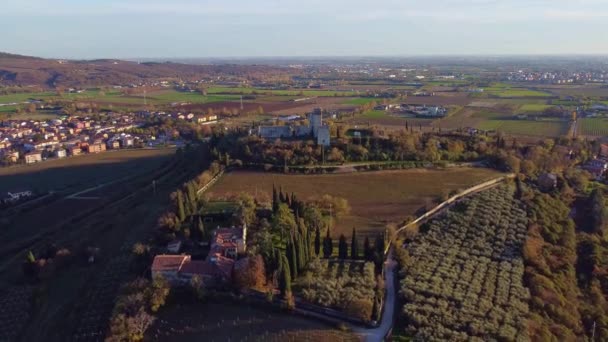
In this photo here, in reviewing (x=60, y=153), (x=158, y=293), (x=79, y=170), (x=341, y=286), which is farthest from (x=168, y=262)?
(x=60, y=153)

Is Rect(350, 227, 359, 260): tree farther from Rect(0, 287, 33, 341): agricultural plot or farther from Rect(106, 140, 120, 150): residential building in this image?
Rect(106, 140, 120, 150): residential building

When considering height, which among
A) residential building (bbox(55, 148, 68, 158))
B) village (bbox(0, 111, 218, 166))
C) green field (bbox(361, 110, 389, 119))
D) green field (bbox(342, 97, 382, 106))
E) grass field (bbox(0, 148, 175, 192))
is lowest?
grass field (bbox(0, 148, 175, 192))

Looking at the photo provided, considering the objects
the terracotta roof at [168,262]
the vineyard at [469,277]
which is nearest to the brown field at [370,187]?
the vineyard at [469,277]

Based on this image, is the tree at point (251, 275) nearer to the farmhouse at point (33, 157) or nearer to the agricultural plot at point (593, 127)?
the farmhouse at point (33, 157)

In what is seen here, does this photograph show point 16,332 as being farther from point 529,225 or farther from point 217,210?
point 529,225

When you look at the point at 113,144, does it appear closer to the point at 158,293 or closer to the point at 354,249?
the point at 158,293

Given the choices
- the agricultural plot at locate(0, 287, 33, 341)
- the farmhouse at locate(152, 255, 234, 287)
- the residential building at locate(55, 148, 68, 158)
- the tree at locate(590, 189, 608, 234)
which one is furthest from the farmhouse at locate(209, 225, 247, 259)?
the residential building at locate(55, 148, 68, 158)

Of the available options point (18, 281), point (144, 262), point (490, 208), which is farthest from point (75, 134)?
point (490, 208)
